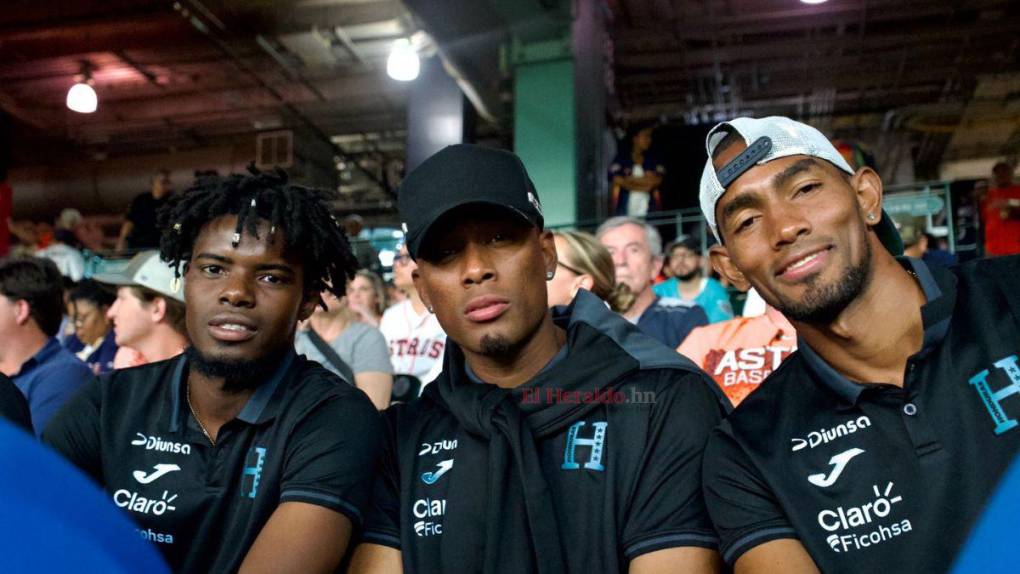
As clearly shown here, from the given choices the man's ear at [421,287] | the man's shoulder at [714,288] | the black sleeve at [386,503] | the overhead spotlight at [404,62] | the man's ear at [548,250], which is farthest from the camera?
→ the overhead spotlight at [404,62]

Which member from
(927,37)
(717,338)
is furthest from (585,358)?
(927,37)

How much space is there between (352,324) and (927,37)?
8.29 meters

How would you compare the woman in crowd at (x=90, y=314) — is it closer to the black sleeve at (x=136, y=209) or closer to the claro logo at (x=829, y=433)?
the black sleeve at (x=136, y=209)

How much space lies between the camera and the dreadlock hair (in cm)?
235

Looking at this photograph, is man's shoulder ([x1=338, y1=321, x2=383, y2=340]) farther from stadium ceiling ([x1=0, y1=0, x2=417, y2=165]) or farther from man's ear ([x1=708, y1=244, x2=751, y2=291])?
stadium ceiling ([x1=0, y1=0, x2=417, y2=165])

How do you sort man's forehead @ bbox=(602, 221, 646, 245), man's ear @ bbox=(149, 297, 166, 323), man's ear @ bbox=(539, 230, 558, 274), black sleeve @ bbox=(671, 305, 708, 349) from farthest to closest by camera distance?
man's forehead @ bbox=(602, 221, 646, 245), black sleeve @ bbox=(671, 305, 708, 349), man's ear @ bbox=(149, 297, 166, 323), man's ear @ bbox=(539, 230, 558, 274)

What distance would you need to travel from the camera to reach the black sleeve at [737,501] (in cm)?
176

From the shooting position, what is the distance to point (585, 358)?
80.0 inches

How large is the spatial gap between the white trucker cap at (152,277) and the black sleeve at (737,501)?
2414 millimetres

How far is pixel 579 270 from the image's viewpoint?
3.59 metres

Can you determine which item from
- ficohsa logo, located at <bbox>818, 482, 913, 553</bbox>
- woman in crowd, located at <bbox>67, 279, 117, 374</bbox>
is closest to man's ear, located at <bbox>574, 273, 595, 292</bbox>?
ficohsa logo, located at <bbox>818, 482, 913, 553</bbox>

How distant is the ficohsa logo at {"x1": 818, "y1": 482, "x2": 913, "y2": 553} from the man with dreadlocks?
1068 millimetres

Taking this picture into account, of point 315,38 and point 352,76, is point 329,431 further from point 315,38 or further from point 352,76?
point 352,76

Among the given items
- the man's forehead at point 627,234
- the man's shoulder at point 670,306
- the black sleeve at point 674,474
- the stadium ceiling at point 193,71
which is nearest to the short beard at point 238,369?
the black sleeve at point 674,474
